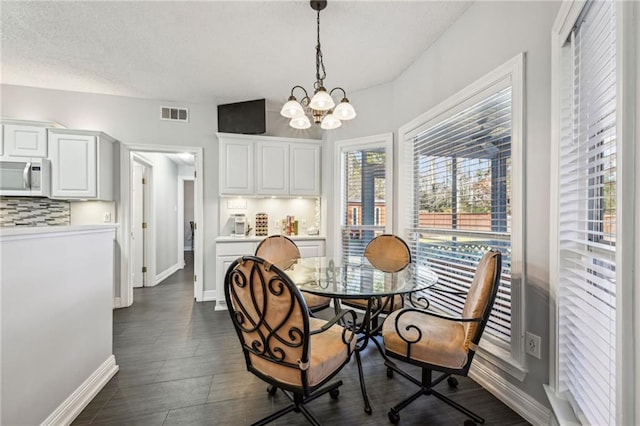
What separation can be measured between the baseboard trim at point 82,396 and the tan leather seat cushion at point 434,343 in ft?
6.26

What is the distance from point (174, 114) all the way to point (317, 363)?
3.95 metres

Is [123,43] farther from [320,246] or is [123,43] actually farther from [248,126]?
[320,246]

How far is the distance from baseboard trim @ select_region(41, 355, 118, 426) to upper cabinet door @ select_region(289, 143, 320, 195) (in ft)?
9.11

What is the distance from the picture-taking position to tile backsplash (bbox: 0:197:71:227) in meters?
3.30

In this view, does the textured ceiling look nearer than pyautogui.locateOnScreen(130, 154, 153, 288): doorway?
Yes

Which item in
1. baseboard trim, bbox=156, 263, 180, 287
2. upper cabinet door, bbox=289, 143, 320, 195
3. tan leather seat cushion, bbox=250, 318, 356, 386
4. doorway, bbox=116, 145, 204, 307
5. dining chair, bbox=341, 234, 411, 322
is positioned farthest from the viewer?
baseboard trim, bbox=156, 263, 180, 287

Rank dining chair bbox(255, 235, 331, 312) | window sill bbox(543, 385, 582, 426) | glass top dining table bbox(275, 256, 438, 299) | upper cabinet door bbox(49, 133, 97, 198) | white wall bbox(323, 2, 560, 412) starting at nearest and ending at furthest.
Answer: window sill bbox(543, 385, 582, 426) → white wall bbox(323, 2, 560, 412) → glass top dining table bbox(275, 256, 438, 299) → dining chair bbox(255, 235, 331, 312) → upper cabinet door bbox(49, 133, 97, 198)

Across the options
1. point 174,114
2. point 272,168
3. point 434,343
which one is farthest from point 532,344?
point 174,114

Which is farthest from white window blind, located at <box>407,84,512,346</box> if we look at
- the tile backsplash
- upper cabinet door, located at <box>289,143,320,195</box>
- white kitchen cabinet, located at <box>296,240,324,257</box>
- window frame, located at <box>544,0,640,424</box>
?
the tile backsplash

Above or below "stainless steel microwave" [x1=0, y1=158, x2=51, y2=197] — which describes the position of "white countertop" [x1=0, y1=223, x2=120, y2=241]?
below

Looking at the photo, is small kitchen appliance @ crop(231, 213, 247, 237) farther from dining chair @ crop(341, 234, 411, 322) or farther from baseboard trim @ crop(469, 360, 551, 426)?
baseboard trim @ crop(469, 360, 551, 426)

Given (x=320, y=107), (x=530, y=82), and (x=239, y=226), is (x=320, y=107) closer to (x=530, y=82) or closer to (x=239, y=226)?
(x=530, y=82)

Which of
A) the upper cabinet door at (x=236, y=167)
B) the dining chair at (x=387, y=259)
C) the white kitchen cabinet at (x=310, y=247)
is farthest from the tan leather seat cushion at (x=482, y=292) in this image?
the upper cabinet door at (x=236, y=167)

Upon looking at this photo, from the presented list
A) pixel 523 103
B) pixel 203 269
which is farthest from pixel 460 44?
pixel 203 269
